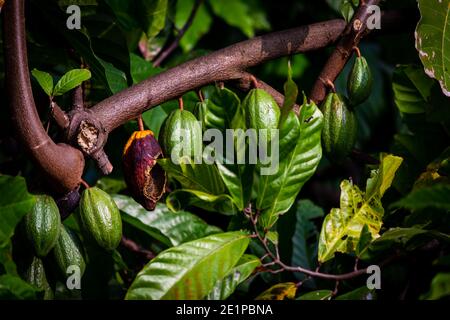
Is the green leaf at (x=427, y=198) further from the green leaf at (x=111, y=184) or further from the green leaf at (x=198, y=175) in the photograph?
the green leaf at (x=111, y=184)

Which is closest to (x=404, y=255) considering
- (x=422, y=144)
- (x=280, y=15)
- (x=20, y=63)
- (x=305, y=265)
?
(x=422, y=144)

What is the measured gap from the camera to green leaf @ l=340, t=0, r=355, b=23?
3.83 ft

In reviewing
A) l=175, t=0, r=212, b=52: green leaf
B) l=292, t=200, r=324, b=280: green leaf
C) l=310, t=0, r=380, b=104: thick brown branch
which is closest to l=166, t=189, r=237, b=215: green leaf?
l=310, t=0, r=380, b=104: thick brown branch

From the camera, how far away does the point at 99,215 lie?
3.24 feet

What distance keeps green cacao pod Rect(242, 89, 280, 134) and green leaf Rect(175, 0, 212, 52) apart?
1165mm

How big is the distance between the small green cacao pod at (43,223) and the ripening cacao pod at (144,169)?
10 cm

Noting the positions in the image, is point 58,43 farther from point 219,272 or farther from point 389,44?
point 389,44

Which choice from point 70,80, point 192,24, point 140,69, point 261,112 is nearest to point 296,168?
point 261,112

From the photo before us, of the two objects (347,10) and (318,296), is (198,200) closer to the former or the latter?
(318,296)

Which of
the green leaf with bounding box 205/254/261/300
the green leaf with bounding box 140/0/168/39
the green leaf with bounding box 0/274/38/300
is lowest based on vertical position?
the green leaf with bounding box 205/254/261/300

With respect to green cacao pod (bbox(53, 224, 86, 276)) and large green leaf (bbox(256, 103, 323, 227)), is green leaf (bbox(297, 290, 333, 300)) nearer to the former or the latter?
large green leaf (bbox(256, 103, 323, 227))

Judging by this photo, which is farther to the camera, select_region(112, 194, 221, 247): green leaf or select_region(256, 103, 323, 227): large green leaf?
select_region(112, 194, 221, 247): green leaf

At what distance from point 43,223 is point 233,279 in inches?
9.7

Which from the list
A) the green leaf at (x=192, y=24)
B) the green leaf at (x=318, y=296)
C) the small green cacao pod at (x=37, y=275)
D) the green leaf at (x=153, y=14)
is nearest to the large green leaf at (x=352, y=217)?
the green leaf at (x=318, y=296)
